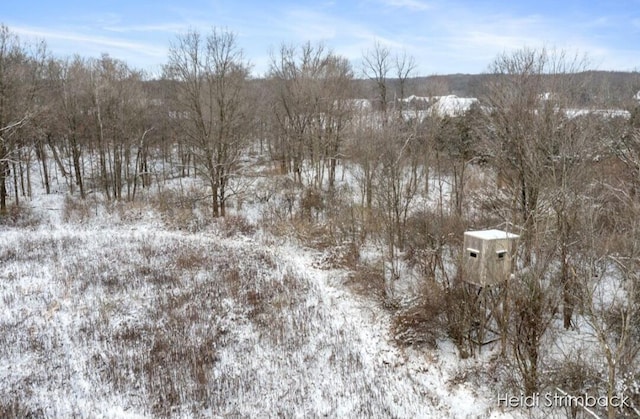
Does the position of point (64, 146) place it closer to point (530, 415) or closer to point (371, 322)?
point (371, 322)

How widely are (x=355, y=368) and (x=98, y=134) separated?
2202cm

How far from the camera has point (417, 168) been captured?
22.5 meters

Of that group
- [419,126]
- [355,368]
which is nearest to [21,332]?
[355,368]

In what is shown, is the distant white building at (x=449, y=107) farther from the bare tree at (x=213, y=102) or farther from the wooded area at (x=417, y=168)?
the bare tree at (x=213, y=102)

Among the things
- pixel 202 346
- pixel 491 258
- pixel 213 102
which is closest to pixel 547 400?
pixel 491 258

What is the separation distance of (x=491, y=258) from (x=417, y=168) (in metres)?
15.8

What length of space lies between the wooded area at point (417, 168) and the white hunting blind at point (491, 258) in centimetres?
36

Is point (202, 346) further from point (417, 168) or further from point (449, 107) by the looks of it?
point (449, 107)

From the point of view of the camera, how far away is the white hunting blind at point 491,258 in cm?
706

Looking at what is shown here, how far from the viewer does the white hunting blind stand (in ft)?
23.2

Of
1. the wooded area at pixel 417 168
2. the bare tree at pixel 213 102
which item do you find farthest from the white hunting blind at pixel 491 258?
the bare tree at pixel 213 102

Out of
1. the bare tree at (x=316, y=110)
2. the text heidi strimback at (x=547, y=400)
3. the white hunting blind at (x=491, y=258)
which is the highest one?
the bare tree at (x=316, y=110)

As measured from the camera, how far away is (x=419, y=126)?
23078 millimetres

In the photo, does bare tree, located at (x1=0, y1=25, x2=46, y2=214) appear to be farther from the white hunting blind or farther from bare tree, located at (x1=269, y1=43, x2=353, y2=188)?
the white hunting blind
